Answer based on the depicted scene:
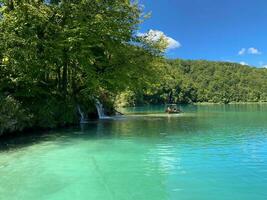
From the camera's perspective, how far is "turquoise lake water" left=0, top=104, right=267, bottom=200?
10477 millimetres

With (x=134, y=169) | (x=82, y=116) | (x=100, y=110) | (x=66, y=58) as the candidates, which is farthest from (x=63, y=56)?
(x=134, y=169)

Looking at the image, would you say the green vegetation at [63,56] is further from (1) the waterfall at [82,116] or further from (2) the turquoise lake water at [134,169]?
(2) the turquoise lake water at [134,169]

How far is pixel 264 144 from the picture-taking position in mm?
20141

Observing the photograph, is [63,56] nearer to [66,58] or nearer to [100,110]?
[66,58]

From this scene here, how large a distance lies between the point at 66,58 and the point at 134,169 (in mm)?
21214

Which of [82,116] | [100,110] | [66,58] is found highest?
[66,58]

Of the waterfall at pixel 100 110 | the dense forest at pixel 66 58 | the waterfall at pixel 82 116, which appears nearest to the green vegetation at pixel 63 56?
the dense forest at pixel 66 58

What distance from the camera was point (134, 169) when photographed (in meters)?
13.5

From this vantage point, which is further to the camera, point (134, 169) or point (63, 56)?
point (63, 56)

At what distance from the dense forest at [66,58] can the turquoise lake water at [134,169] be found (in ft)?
19.5

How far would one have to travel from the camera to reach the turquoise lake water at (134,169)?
10.5 metres

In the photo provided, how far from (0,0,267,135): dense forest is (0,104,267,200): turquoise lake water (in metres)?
5.95

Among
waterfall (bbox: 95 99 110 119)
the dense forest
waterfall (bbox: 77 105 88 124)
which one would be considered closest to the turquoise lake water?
the dense forest

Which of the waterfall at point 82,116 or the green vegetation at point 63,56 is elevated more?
the green vegetation at point 63,56
